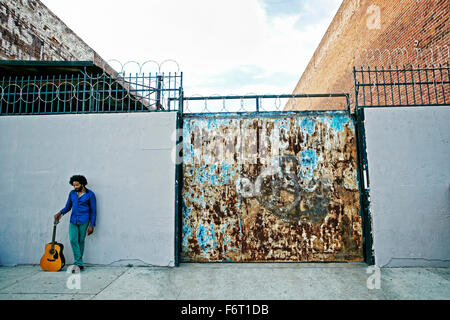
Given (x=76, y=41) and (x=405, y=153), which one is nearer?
(x=405, y=153)

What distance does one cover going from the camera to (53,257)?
4094 mm

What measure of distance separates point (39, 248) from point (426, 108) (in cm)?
738

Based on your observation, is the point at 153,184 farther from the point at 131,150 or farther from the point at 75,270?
the point at 75,270

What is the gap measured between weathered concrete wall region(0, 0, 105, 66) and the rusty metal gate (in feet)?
26.6

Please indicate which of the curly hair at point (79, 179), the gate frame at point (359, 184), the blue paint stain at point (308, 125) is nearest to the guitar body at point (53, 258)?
the curly hair at point (79, 179)

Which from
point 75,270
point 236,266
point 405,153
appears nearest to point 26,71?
point 75,270

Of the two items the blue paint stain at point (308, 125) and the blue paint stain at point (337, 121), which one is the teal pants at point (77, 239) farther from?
the blue paint stain at point (337, 121)

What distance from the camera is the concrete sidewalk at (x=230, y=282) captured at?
3221 millimetres

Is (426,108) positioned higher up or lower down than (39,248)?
higher up

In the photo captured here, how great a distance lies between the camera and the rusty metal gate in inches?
171

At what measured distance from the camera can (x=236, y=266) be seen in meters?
4.19

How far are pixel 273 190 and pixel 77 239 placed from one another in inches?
137

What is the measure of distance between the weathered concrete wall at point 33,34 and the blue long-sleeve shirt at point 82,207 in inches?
277

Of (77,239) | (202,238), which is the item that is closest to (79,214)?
(77,239)
